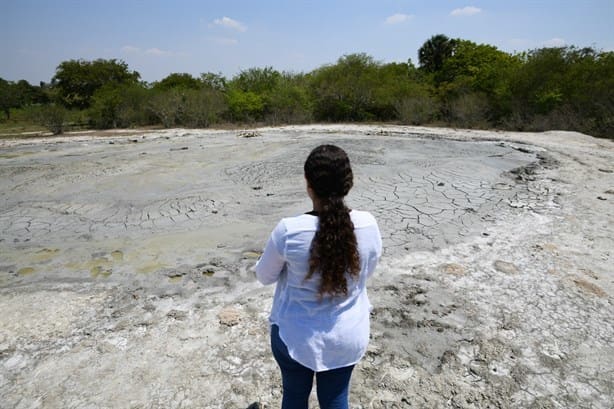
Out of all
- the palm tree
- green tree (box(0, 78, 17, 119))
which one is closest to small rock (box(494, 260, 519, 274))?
the palm tree

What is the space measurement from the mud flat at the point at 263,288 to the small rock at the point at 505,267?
0.07 ft

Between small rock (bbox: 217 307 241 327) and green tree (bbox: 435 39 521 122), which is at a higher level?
green tree (bbox: 435 39 521 122)

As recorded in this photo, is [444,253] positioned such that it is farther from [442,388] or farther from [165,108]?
[165,108]

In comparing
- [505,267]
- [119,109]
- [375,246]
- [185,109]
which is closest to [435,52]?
[185,109]

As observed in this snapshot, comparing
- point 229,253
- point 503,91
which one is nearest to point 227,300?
point 229,253

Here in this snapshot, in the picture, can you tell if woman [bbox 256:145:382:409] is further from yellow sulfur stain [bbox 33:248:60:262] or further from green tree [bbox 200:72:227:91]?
green tree [bbox 200:72:227:91]

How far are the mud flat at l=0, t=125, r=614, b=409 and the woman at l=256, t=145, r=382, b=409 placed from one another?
95cm

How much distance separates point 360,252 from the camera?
1.24m

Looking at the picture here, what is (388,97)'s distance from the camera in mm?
18000

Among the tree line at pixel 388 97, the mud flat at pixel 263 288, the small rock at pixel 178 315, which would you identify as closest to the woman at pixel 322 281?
the mud flat at pixel 263 288

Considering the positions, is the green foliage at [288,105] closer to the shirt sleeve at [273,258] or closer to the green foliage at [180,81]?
the green foliage at [180,81]

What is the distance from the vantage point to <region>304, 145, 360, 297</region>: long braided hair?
115 centimetres

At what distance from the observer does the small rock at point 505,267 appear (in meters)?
3.45

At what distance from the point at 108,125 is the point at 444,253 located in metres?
18.5
